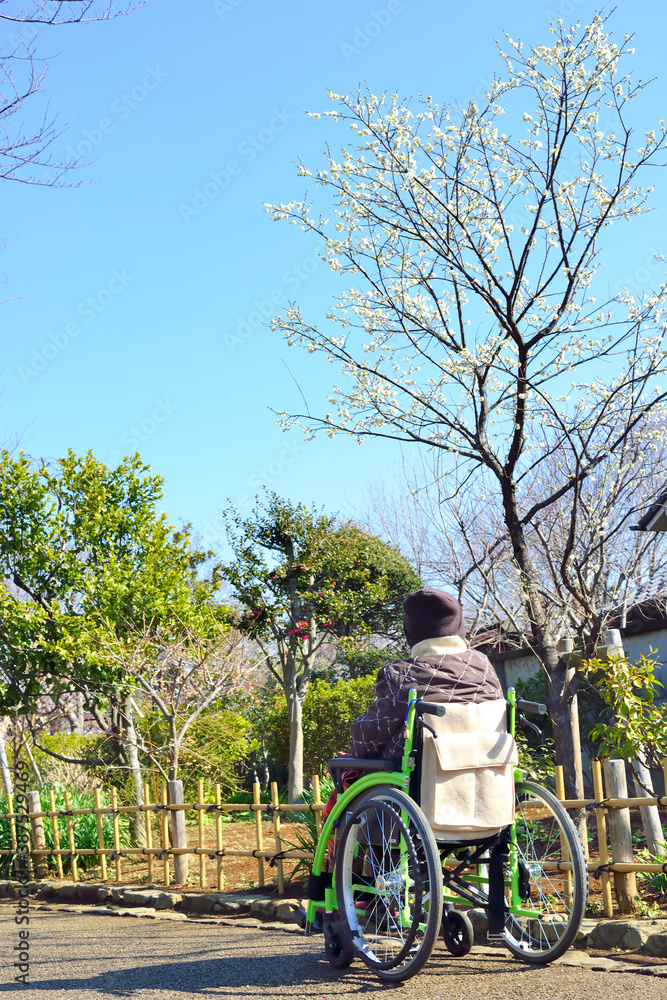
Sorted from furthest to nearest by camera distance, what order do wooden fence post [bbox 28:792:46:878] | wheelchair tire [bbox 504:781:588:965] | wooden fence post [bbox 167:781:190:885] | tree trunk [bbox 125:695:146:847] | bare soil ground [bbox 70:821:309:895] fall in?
tree trunk [bbox 125:695:146:847] → wooden fence post [bbox 28:792:46:878] → wooden fence post [bbox 167:781:190:885] → bare soil ground [bbox 70:821:309:895] → wheelchair tire [bbox 504:781:588:965]

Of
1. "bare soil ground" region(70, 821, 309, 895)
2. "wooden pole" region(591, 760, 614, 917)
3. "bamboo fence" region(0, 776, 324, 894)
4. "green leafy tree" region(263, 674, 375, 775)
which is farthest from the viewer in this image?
"green leafy tree" region(263, 674, 375, 775)

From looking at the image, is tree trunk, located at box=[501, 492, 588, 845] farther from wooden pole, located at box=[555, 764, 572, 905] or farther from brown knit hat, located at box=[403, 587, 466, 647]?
brown knit hat, located at box=[403, 587, 466, 647]

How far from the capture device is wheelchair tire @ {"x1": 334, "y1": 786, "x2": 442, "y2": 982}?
2.73 m

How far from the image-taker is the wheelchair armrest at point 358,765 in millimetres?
3012

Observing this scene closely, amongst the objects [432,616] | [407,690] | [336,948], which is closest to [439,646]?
[432,616]

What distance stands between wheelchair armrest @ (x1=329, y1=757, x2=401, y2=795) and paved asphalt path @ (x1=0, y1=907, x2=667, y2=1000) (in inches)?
26.6

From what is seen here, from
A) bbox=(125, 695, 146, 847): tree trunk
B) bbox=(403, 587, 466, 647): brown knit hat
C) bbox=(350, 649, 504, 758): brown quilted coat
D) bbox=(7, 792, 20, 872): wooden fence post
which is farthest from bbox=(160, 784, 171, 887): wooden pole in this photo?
bbox=(403, 587, 466, 647): brown knit hat

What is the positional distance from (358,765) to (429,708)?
1.35ft

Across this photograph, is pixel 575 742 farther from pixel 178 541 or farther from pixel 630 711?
pixel 178 541

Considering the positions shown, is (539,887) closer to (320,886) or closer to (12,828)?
(320,886)

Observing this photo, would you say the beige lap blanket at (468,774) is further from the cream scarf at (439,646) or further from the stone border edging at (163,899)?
the stone border edging at (163,899)

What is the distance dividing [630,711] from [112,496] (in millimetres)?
5453

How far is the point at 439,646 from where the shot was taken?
3.22 metres

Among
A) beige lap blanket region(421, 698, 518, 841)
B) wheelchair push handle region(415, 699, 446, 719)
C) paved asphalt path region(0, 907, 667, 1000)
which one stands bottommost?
paved asphalt path region(0, 907, 667, 1000)
